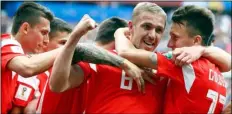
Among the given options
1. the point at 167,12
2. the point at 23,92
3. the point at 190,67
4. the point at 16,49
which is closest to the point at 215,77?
the point at 190,67

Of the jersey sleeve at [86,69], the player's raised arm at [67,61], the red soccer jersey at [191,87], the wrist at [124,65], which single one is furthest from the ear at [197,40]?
the player's raised arm at [67,61]

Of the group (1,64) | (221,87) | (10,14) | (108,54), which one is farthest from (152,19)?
(10,14)

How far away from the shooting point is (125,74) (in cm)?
476

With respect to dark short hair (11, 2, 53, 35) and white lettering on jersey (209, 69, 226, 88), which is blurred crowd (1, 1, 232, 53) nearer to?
dark short hair (11, 2, 53, 35)

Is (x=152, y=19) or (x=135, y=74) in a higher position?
(x=152, y=19)

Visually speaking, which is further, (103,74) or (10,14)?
(10,14)

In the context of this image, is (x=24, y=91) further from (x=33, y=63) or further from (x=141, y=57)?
(x=141, y=57)

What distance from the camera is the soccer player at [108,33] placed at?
5.66m

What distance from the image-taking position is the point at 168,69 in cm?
472

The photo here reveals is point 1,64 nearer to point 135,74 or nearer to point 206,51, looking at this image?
point 135,74

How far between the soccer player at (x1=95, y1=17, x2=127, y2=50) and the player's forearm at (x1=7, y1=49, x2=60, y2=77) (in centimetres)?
81

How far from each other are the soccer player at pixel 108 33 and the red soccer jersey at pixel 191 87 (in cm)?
95

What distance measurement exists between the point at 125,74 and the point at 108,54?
20 cm

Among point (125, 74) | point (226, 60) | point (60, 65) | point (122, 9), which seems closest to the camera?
point (60, 65)
